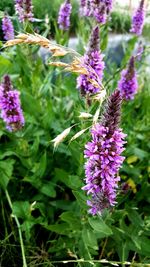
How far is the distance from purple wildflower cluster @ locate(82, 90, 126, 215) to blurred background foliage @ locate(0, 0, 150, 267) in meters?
0.30

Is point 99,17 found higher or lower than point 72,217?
higher

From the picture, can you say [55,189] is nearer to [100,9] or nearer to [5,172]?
[5,172]

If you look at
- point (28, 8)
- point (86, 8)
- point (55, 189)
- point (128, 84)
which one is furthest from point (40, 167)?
point (86, 8)

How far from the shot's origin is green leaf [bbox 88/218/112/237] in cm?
143

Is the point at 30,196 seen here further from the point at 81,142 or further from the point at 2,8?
the point at 2,8

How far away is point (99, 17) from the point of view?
7.62 feet

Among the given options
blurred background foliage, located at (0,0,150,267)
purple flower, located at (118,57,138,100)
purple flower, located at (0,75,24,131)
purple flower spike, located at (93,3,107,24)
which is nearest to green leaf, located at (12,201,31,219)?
blurred background foliage, located at (0,0,150,267)

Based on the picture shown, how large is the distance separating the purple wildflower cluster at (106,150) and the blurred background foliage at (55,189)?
0.30 meters

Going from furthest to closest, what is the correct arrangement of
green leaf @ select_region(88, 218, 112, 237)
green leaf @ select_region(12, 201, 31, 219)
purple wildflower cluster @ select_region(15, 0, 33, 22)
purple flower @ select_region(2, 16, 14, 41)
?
purple flower @ select_region(2, 16, 14, 41)
purple wildflower cluster @ select_region(15, 0, 33, 22)
green leaf @ select_region(12, 201, 31, 219)
green leaf @ select_region(88, 218, 112, 237)

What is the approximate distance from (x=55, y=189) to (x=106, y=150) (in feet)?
3.99

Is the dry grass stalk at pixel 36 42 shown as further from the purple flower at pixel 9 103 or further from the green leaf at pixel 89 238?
the green leaf at pixel 89 238

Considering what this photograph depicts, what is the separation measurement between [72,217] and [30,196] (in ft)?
2.12

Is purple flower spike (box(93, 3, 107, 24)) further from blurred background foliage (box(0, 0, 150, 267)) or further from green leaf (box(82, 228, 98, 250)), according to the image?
green leaf (box(82, 228, 98, 250))

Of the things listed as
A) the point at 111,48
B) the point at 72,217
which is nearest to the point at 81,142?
the point at 72,217
